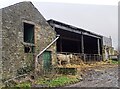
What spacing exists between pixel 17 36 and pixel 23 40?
744 millimetres

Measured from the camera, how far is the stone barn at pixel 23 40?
48.4 feet

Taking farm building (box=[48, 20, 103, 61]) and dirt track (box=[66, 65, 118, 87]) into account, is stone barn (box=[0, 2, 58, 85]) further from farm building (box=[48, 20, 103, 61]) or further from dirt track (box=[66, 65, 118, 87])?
farm building (box=[48, 20, 103, 61])

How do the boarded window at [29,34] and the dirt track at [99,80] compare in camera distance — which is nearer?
the dirt track at [99,80]

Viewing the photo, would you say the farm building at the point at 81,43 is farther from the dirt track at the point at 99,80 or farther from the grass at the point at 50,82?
the grass at the point at 50,82

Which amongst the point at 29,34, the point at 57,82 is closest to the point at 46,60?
the point at 29,34

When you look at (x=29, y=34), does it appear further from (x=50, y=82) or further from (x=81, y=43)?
(x=81, y=43)

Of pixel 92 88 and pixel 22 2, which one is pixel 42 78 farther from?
pixel 22 2

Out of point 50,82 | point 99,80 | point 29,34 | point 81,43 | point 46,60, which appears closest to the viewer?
point 50,82

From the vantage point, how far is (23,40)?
1650cm

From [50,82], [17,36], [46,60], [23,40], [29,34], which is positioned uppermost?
[29,34]

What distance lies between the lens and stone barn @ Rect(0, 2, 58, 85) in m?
14.7

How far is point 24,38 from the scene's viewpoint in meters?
17.6

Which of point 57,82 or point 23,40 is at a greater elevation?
point 23,40

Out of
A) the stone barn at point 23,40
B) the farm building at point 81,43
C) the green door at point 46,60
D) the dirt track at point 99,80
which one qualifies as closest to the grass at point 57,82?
the dirt track at point 99,80
